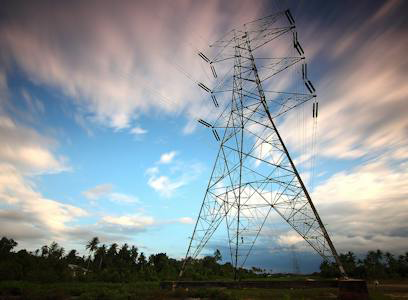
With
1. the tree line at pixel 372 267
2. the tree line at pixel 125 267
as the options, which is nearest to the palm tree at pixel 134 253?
the tree line at pixel 125 267

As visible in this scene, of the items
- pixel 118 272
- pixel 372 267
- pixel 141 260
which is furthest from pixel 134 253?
pixel 372 267

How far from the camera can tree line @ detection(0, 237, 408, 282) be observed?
63750 mm

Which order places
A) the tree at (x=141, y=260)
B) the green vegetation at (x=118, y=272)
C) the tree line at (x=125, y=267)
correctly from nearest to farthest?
the green vegetation at (x=118, y=272) < the tree line at (x=125, y=267) < the tree at (x=141, y=260)

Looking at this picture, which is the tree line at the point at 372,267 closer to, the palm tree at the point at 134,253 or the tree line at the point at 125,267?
the tree line at the point at 125,267

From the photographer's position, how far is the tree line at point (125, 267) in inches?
2510

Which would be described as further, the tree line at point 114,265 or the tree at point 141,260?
the tree at point 141,260

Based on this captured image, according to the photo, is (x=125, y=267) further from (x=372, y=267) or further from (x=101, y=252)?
(x=372, y=267)

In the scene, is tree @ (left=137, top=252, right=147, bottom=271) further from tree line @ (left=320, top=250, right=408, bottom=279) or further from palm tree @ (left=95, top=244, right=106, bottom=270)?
tree line @ (left=320, top=250, right=408, bottom=279)

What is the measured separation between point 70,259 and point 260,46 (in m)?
134

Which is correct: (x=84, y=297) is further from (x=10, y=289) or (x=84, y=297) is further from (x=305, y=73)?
(x=305, y=73)

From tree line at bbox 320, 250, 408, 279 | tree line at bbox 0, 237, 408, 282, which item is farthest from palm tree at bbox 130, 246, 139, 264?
tree line at bbox 320, 250, 408, 279

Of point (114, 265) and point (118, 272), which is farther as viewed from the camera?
point (114, 265)

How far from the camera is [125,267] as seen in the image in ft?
302

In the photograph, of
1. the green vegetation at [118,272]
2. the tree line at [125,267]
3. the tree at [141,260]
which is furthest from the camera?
the tree at [141,260]
